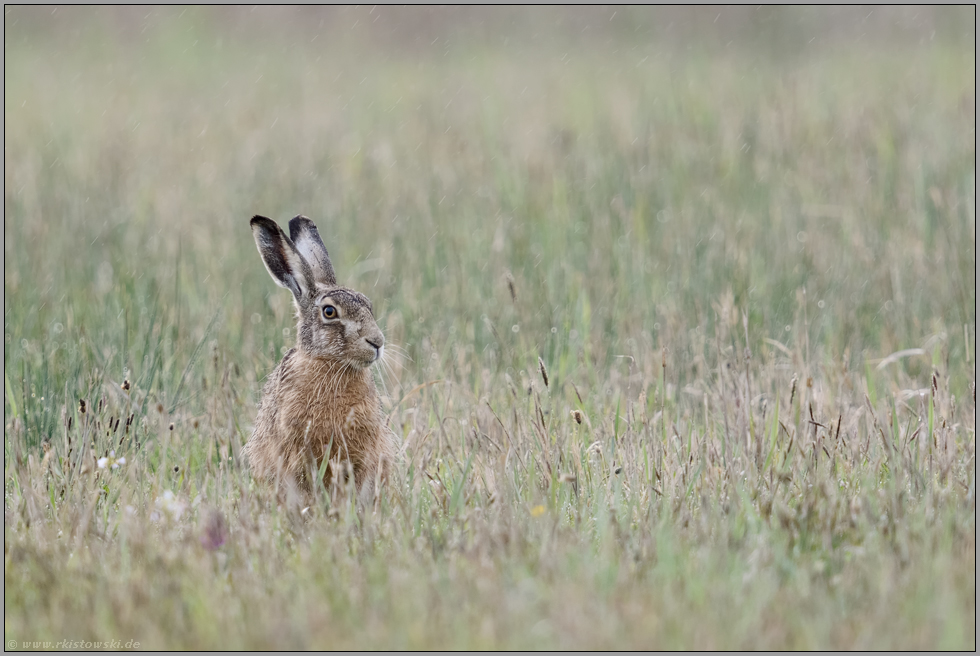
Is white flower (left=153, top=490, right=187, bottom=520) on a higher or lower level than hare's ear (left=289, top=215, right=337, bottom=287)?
A: lower

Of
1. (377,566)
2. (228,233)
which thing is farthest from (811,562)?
(228,233)

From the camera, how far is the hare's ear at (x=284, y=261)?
18.2ft

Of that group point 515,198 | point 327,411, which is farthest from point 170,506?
point 515,198

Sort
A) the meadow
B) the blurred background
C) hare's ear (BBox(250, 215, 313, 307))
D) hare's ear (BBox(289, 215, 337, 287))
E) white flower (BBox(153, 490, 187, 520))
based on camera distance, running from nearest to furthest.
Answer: the meadow → white flower (BBox(153, 490, 187, 520)) → hare's ear (BBox(250, 215, 313, 307)) → hare's ear (BBox(289, 215, 337, 287)) → the blurred background

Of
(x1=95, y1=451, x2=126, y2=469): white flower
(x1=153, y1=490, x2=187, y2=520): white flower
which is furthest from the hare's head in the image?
(x1=153, y1=490, x2=187, y2=520): white flower

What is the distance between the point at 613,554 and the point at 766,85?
10.3 meters

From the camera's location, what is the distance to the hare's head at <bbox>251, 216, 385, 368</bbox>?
17.5 ft

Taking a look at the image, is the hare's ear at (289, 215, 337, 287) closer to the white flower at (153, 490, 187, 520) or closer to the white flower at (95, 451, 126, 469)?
the white flower at (95, 451, 126, 469)

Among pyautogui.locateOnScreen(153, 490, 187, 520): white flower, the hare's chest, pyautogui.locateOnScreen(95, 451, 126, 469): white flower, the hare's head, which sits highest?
the hare's head

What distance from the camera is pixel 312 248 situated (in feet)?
19.3

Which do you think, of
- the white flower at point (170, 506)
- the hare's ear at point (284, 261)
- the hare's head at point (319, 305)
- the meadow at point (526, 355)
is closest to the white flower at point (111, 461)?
the meadow at point (526, 355)

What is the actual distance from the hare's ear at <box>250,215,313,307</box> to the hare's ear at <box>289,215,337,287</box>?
0.16m

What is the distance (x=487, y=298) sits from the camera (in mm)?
7523

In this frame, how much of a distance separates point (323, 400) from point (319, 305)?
49cm
